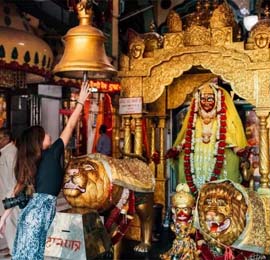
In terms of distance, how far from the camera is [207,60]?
4.83m

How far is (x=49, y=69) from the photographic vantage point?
5.45 meters

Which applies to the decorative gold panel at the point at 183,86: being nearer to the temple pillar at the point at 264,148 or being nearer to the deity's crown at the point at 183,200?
the temple pillar at the point at 264,148

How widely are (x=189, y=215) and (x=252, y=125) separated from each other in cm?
549

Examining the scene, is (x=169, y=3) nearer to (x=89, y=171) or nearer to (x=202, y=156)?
(x=202, y=156)

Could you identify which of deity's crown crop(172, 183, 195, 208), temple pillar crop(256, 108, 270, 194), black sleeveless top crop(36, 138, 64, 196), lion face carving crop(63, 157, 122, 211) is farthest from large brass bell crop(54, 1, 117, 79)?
temple pillar crop(256, 108, 270, 194)

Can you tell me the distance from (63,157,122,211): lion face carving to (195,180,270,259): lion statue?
2.66 ft

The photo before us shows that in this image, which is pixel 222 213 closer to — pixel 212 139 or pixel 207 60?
pixel 212 139

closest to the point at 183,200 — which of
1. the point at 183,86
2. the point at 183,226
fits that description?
the point at 183,226

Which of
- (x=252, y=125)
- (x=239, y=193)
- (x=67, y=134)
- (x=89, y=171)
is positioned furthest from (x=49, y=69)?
(x=252, y=125)

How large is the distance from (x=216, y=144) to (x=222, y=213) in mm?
1297

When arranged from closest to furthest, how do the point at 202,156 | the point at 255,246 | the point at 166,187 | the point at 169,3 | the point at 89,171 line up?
1. the point at 255,246
2. the point at 89,171
3. the point at 202,156
4. the point at 166,187
5. the point at 169,3

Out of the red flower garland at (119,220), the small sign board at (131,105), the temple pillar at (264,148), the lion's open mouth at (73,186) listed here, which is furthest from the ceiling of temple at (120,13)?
the red flower garland at (119,220)

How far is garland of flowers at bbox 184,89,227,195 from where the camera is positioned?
198 inches

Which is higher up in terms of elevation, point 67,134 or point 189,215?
point 67,134
